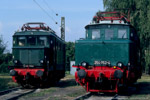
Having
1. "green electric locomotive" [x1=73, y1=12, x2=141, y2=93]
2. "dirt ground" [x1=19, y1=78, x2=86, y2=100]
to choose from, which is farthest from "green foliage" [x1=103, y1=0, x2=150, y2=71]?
"green electric locomotive" [x1=73, y1=12, x2=141, y2=93]

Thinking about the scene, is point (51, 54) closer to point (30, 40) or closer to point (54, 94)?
point (30, 40)

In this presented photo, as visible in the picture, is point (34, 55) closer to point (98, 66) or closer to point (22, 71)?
point (22, 71)

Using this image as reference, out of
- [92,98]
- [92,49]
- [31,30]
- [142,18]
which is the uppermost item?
[142,18]

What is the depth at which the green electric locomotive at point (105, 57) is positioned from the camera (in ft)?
44.4

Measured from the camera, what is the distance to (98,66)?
14008 millimetres

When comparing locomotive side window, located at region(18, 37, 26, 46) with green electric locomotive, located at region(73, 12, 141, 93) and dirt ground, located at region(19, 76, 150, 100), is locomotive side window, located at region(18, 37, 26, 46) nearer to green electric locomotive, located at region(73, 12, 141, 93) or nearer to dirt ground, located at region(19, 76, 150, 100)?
dirt ground, located at region(19, 76, 150, 100)

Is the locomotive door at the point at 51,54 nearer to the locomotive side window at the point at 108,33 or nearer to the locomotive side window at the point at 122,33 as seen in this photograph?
the locomotive side window at the point at 108,33

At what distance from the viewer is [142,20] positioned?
29406mm

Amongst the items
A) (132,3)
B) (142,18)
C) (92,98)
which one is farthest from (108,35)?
(132,3)

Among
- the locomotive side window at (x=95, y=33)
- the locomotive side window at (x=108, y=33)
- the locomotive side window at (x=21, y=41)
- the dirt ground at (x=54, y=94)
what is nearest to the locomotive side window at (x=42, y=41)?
the locomotive side window at (x=21, y=41)

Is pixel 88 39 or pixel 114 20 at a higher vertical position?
pixel 114 20

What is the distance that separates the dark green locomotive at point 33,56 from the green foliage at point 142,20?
43.6 ft

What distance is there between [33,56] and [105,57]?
5006 millimetres

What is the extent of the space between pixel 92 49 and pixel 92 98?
7.64 ft
